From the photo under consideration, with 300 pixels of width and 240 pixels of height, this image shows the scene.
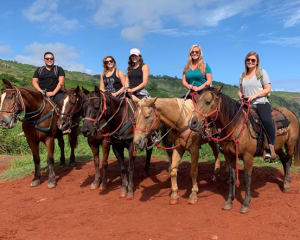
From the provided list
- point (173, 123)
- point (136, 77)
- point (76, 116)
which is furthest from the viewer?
point (76, 116)

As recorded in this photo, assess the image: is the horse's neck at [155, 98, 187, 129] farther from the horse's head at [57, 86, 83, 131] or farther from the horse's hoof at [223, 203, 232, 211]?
the horse's head at [57, 86, 83, 131]

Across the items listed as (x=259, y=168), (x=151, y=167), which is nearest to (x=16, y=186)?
(x=151, y=167)

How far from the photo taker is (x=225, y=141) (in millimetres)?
5020

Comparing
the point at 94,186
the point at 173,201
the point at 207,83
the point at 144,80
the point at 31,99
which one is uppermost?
the point at 144,80

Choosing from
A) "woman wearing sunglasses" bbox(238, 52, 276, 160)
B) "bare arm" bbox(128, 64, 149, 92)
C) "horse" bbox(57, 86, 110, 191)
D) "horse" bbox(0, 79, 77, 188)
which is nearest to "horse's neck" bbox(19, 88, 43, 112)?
"horse" bbox(0, 79, 77, 188)

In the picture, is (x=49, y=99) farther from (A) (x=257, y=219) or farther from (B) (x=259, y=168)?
(B) (x=259, y=168)

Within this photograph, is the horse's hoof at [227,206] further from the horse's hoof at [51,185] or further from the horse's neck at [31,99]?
the horse's neck at [31,99]

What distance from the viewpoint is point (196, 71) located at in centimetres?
598

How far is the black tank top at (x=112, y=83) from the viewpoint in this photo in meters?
6.68

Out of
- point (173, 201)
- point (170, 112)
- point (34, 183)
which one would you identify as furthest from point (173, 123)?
point (34, 183)

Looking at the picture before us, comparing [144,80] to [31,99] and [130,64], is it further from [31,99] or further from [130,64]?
[31,99]

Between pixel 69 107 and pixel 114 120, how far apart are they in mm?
1244

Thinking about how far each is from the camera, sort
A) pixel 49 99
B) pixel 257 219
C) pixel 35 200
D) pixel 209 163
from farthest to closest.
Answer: pixel 209 163
pixel 49 99
pixel 35 200
pixel 257 219

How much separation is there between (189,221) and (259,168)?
172 inches
